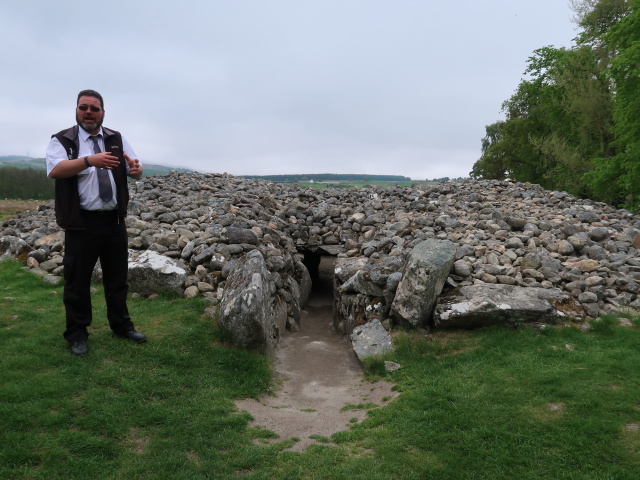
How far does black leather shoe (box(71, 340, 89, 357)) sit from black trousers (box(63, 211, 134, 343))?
0.24 ft

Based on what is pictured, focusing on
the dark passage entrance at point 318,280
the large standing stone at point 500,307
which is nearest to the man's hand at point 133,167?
the large standing stone at point 500,307

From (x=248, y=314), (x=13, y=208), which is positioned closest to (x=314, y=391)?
(x=248, y=314)

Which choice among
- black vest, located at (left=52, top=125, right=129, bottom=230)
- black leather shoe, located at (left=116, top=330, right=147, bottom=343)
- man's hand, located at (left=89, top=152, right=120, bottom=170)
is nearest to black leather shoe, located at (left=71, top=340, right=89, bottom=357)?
black leather shoe, located at (left=116, top=330, right=147, bottom=343)

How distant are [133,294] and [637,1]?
19.9 metres

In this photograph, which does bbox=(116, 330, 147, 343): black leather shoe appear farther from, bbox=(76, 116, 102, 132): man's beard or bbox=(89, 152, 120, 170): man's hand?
bbox=(76, 116, 102, 132): man's beard

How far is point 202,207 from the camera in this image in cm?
1402

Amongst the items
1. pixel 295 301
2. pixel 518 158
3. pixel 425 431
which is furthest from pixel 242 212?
pixel 518 158

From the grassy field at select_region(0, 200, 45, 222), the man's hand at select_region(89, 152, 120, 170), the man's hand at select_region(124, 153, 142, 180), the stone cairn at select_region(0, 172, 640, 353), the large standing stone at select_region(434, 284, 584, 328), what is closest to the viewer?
the man's hand at select_region(89, 152, 120, 170)

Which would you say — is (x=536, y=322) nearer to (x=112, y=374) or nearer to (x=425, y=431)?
(x=425, y=431)

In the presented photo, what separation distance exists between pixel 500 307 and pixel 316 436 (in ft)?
14.9

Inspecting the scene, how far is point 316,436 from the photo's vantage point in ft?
17.7

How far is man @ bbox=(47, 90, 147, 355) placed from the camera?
5738 millimetres

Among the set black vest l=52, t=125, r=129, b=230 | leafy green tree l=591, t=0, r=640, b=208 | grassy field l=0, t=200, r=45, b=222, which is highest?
leafy green tree l=591, t=0, r=640, b=208

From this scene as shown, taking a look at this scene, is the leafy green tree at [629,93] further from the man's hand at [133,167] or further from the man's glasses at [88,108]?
the man's glasses at [88,108]
